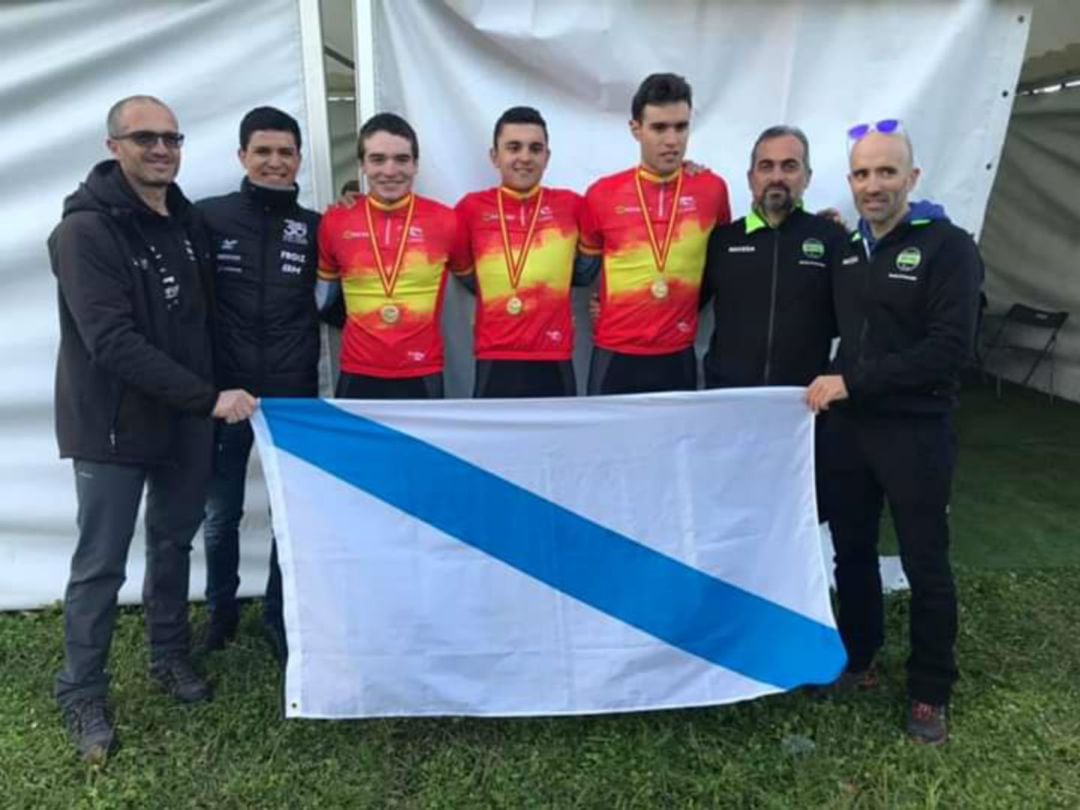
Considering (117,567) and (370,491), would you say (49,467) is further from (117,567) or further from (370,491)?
(370,491)

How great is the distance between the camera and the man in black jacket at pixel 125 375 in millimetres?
2299

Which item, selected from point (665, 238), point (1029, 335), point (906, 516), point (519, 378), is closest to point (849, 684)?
point (906, 516)

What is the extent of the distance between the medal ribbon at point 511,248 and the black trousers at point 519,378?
0.25m

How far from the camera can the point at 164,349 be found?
2447mm

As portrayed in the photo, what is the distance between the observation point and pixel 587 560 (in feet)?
8.45

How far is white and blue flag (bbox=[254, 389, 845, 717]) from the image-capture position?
252 centimetres

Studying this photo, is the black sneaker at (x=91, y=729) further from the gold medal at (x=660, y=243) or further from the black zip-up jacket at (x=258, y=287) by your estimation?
the gold medal at (x=660, y=243)

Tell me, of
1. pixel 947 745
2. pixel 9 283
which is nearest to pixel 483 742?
pixel 947 745

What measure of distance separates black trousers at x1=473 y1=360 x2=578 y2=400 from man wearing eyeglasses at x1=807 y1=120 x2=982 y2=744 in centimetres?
83

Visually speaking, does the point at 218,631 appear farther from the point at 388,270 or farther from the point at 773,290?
the point at 773,290

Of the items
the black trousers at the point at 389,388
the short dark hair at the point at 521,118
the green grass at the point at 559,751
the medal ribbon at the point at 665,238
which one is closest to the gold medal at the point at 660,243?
the medal ribbon at the point at 665,238

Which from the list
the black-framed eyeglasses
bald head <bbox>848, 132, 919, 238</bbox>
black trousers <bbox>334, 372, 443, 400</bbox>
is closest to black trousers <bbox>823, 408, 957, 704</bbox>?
bald head <bbox>848, 132, 919, 238</bbox>

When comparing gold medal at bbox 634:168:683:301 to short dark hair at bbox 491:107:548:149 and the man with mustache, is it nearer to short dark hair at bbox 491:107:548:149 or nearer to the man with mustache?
the man with mustache

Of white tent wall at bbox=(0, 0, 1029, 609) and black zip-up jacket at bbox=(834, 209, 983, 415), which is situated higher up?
white tent wall at bbox=(0, 0, 1029, 609)
